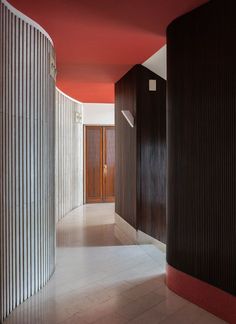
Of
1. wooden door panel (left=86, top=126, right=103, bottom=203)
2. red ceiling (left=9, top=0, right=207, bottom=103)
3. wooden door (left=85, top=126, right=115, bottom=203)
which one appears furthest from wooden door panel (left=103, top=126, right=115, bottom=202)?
red ceiling (left=9, top=0, right=207, bottom=103)

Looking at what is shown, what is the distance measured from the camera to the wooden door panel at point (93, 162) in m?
9.72

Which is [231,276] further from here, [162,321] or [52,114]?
[52,114]

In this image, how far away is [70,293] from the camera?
353 cm

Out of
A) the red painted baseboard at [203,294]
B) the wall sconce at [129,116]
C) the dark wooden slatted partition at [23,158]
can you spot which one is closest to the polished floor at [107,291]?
the red painted baseboard at [203,294]

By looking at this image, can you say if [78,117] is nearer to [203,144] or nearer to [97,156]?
[97,156]

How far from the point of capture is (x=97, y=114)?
9.67m

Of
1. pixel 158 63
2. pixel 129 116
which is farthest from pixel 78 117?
pixel 158 63

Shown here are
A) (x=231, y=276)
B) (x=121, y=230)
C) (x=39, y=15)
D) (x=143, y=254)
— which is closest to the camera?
(x=231, y=276)

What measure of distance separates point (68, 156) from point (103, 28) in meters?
4.87

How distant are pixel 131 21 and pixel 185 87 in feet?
3.06

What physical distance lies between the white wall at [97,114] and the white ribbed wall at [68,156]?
289 millimetres

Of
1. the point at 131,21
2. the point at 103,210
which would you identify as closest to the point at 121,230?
the point at 103,210

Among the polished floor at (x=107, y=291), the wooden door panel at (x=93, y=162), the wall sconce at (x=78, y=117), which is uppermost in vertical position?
the wall sconce at (x=78, y=117)

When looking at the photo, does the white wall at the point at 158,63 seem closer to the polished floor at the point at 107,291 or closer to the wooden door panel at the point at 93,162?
the polished floor at the point at 107,291
